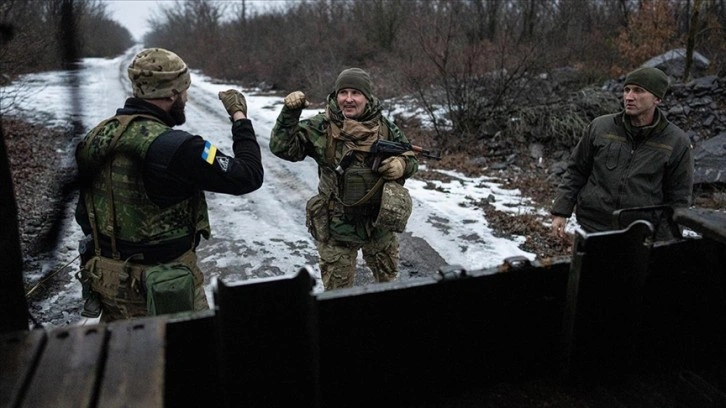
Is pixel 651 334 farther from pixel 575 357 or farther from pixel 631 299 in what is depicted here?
pixel 575 357

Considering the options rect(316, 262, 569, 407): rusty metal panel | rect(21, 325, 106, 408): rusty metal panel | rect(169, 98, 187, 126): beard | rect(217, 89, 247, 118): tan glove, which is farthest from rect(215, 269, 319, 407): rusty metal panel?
rect(217, 89, 247, 118): tan glove

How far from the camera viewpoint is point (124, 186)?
2283 mm

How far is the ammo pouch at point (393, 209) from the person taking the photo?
10.6 ft

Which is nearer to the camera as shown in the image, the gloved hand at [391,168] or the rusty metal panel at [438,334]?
the rusty metal panel at [438,334]

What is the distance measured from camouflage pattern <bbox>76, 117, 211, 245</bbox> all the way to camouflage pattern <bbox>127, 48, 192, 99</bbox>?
0.17m

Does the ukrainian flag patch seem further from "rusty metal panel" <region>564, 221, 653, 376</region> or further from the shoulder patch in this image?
"rusty metal panel" <region>564, 221, 653, 376</region>

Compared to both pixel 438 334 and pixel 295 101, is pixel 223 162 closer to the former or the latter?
pixel 295 101

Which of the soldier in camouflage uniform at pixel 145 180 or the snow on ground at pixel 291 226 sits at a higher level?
the soldier in camouflage uniform at pixel 145 180

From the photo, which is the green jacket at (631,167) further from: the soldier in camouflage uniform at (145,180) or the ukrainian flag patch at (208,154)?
the ukrainian flag patch at (208,154)

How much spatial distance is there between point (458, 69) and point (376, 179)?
7364 mm

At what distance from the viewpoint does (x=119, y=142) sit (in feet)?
7.29

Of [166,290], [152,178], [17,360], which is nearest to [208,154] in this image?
[152,178]

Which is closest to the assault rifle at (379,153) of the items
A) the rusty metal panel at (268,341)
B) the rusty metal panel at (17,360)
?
the rusty metal panel at (268,341)

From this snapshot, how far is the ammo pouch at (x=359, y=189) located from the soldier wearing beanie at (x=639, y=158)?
1.39m
